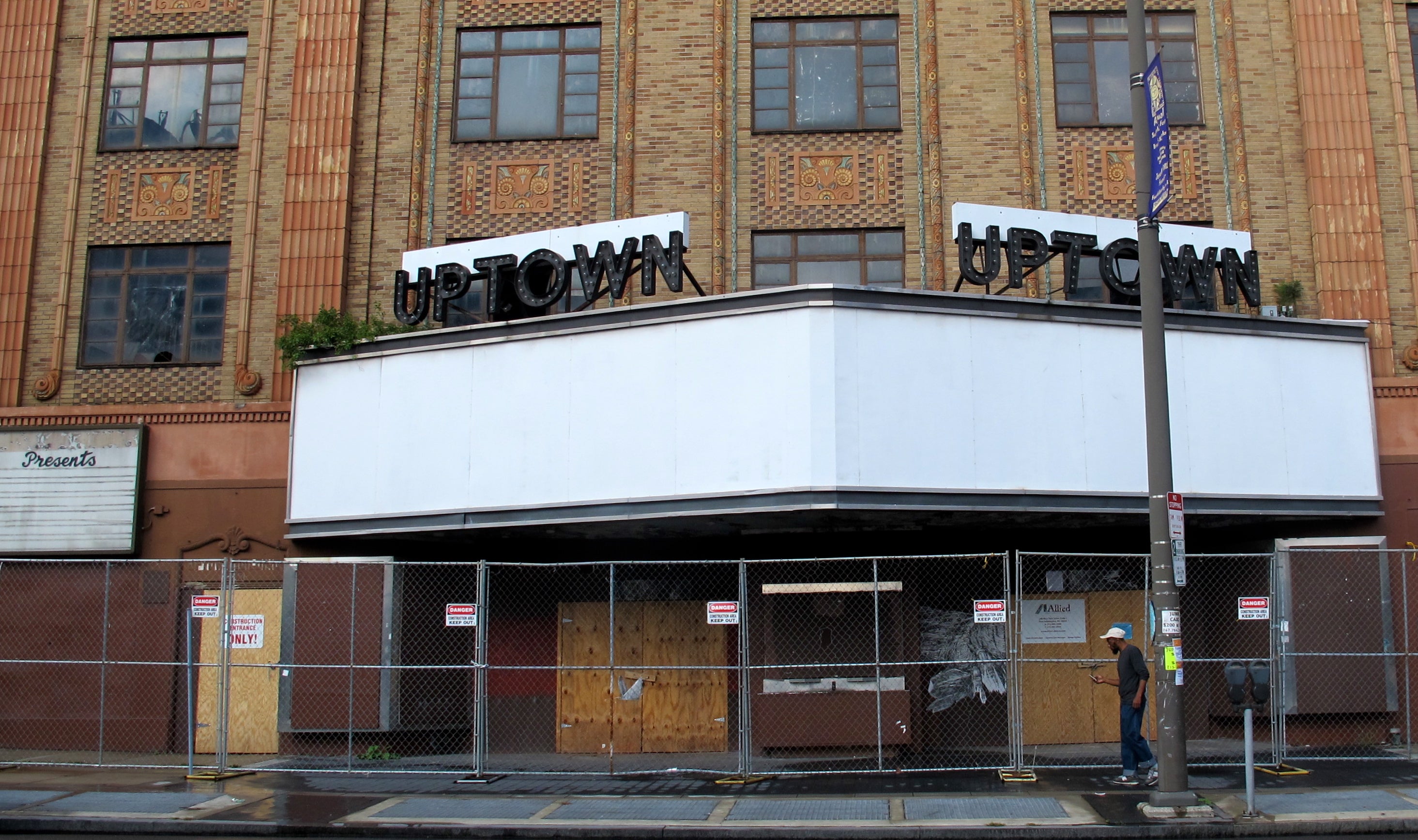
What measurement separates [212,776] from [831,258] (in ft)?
35.6

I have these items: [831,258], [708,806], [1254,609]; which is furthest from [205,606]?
[1254,609]

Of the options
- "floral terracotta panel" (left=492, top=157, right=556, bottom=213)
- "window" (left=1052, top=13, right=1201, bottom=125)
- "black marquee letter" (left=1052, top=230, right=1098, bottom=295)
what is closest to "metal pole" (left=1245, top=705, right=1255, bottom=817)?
"black marquee letter" (left=1052, top=230, right=1098, bottom=295)

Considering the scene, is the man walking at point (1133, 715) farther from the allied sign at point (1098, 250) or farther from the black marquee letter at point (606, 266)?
the black marquee letter at point (606, 266)

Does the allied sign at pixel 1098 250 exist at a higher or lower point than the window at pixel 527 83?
lower

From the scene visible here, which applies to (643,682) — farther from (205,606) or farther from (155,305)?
(155,305)

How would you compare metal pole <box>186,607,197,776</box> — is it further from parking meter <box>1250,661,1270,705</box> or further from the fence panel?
the fence panel

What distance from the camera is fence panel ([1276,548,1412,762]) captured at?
15.6 meters

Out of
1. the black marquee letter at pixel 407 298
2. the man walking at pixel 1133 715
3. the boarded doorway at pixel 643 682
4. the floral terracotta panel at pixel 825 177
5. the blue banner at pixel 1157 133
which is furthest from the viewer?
the floral terracotta panel at pixel 825 177

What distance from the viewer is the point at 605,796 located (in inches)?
511

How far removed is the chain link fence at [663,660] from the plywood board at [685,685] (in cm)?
3

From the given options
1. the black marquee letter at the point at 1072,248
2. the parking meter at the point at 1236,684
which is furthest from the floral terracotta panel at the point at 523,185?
the parking meter at the point at 1236,684

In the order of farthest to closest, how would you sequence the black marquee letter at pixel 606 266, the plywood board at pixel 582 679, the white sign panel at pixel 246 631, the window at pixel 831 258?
the window at pixel 831 258 → the plywood board at pixel 582 679 → the black marquee letter at pixel 606 266 → the white sign panel at pixel 246 631

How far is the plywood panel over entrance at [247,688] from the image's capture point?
56.6 feet

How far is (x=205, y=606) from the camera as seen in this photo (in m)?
14.3
